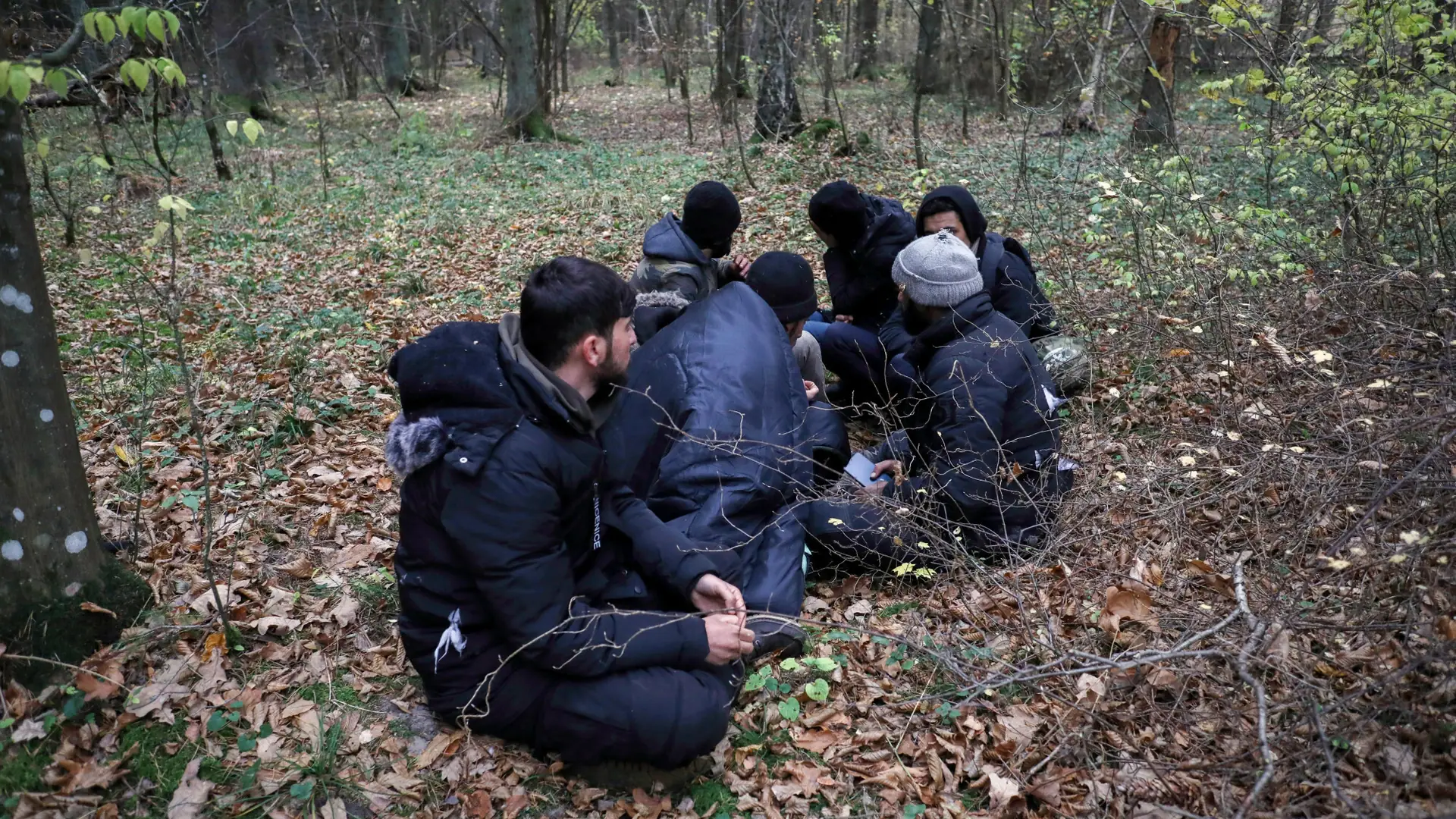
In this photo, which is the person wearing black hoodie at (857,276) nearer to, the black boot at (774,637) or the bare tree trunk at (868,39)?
the black boot at (774,637)

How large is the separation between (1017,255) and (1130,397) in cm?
115

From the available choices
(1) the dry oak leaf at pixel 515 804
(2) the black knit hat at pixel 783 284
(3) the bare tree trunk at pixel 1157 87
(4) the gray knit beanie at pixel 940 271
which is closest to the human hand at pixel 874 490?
(4) the gray knit beanie at pixel 940 271

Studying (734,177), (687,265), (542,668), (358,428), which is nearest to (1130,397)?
(687,265)

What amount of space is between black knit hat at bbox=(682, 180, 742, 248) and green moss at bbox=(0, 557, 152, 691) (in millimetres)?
3015

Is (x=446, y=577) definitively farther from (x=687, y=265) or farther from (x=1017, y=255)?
(x=1017, y=255)

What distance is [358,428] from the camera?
214 inches

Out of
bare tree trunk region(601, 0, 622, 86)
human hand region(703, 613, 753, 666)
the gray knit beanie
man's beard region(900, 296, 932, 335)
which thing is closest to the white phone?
man's beard region(900, 296, 932, 335)

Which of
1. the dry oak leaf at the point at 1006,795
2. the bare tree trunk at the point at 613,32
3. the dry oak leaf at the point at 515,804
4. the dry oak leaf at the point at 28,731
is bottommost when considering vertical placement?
the dry oak leaf at the point at 515,804

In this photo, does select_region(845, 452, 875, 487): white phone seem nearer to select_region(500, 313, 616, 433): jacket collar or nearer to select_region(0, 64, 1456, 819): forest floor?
select_region(0, 64, 1456, 819): forest floor

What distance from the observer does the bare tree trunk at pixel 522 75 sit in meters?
15.0

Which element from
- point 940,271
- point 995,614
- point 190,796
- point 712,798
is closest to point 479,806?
point 712,798

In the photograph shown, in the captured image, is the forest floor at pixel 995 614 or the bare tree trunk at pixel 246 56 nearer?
the forest floor at pixel 995 614

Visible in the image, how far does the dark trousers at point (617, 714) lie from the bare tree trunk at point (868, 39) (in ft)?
72.7

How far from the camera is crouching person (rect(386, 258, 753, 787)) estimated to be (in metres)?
2.62
